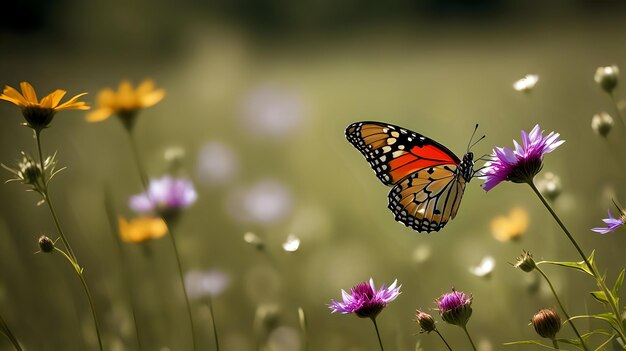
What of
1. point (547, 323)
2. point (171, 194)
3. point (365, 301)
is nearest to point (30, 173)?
point (171, 194)

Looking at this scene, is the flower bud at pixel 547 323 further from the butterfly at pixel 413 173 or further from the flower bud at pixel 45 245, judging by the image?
the flower bud at pixel 45 245

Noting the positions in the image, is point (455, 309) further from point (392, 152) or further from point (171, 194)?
point (171, 194)

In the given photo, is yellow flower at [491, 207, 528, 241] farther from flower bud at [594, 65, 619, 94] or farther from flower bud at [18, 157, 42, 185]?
flower bud at [18, 157, 42, 185]

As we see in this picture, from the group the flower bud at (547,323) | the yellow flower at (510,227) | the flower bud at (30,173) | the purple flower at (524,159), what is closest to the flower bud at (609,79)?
the yellow flower at (510,227)

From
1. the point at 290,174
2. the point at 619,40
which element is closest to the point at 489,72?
the point at 619,40

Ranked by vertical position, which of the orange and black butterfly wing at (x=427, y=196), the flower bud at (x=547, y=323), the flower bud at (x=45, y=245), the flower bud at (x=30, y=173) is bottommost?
the flower bud at (x=547, y=323)

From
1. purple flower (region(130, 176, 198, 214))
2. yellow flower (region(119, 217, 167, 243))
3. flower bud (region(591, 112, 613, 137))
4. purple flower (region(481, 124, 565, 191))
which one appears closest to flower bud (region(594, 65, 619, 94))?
flower bud (region(591, 112, 613, 137))
